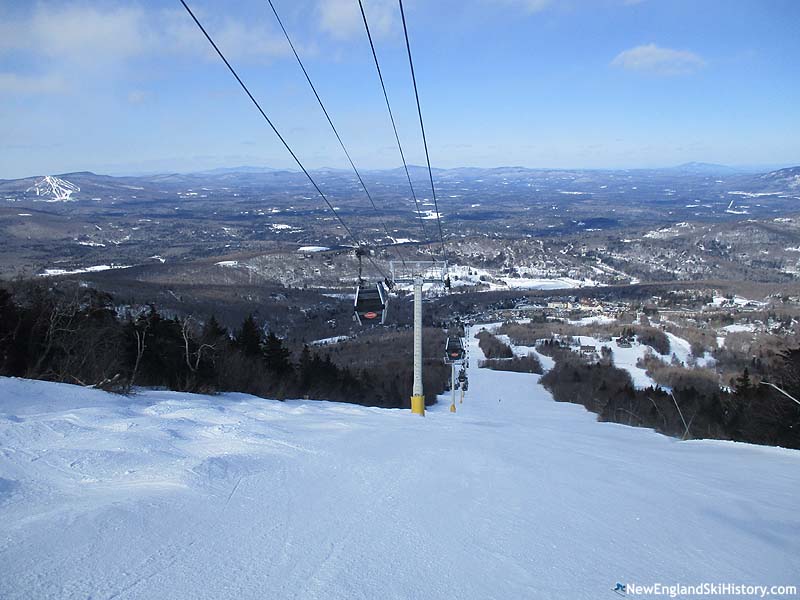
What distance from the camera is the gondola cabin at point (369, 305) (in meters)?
14.4

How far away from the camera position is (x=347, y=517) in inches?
160

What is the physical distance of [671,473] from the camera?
22.0 ft

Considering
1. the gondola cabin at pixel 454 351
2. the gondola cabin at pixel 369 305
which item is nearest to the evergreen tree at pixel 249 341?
the gondola cabin at pixel 454 351

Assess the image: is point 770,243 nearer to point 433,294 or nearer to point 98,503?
point 433,294

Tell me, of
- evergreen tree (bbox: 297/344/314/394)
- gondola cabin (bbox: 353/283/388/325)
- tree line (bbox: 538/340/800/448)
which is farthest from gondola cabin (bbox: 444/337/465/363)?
gondola cabin (bbox: 353/283/388/325)

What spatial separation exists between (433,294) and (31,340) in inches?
3966

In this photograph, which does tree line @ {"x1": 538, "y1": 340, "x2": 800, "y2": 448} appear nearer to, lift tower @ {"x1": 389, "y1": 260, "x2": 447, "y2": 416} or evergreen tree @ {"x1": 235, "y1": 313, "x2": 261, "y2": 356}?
lift tower @ {"x1": 389, "y1": 260, "x2": 447, "y2": 416}

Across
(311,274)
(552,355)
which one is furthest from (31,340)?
(311,274)
